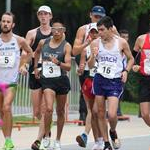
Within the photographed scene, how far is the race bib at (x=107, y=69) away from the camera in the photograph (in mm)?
11961

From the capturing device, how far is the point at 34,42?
13.2 metres

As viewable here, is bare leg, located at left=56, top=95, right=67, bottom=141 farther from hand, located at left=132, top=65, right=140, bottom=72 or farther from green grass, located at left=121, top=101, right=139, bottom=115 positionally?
green grass, located at left=121, top=101, right=139, bottom=115

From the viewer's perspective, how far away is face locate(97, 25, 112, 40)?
38.9 feet

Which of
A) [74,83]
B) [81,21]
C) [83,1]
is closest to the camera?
[74,83]

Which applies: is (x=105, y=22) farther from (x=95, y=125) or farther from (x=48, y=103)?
(x=95, y=125)

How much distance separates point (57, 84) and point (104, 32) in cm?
113

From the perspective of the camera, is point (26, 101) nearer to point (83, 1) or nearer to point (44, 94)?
point (44, 94)

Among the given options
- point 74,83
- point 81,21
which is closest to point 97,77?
point 74,83

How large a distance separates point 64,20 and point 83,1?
8.28 metres

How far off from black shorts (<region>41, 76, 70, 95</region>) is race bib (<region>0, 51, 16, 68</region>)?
0.57 m

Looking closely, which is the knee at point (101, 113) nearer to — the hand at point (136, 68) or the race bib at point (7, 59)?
the hand at point (136, 68)

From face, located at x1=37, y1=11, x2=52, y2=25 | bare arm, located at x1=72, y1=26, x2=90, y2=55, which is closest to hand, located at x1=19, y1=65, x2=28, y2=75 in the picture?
bare arm, located at x1=72, y1=26, x2=90, y2=55

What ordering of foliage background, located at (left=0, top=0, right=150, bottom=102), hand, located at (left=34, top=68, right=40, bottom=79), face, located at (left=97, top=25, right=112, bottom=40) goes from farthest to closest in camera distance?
1. foliage background, located at (left=0, top=0, right=150, bottom=102)
2. hand, located at (left=34, top=68, right=40, bottom=79)
3. face, located at (left=97, top=25, right=112, bottom=40)

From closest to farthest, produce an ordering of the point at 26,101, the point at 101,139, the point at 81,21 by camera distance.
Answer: the point at 101,139, the point at 26,101, the point at 81,21
